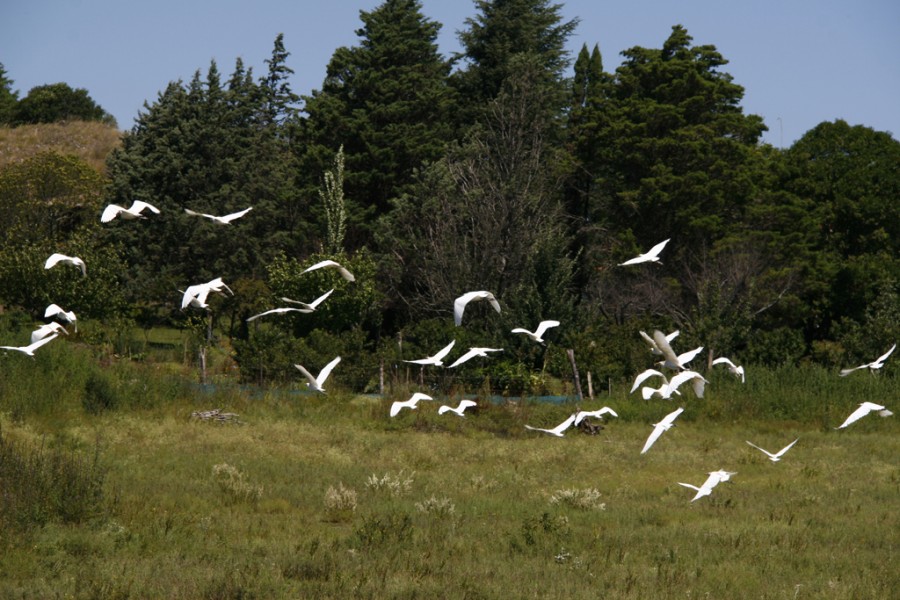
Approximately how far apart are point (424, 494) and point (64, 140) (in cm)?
5714

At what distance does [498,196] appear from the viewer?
35.2 metres

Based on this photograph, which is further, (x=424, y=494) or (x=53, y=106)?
(x=53, y=106)

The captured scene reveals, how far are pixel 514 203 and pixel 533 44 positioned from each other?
1617cm

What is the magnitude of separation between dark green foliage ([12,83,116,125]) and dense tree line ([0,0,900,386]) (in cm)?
2935

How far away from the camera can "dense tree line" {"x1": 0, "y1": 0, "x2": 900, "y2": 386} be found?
35.7 metres

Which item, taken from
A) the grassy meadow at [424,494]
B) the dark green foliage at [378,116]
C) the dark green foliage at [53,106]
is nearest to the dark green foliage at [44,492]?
the grassy meadow at [424,494]

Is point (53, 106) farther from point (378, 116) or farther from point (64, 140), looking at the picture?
point (378, 116)

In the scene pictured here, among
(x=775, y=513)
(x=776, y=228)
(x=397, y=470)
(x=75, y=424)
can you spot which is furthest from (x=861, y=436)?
(x=776, y=228)

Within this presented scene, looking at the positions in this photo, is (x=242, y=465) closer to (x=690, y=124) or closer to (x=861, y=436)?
(x=861, y=436)


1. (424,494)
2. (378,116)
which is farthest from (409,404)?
(378,116)

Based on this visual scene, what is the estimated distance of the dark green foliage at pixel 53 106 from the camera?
247ft

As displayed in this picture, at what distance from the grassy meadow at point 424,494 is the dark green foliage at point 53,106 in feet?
189

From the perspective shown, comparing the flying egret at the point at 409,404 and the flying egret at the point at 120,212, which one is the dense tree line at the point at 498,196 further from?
the flying egret at the point at 120,212

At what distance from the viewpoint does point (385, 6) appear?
46.7 metres
